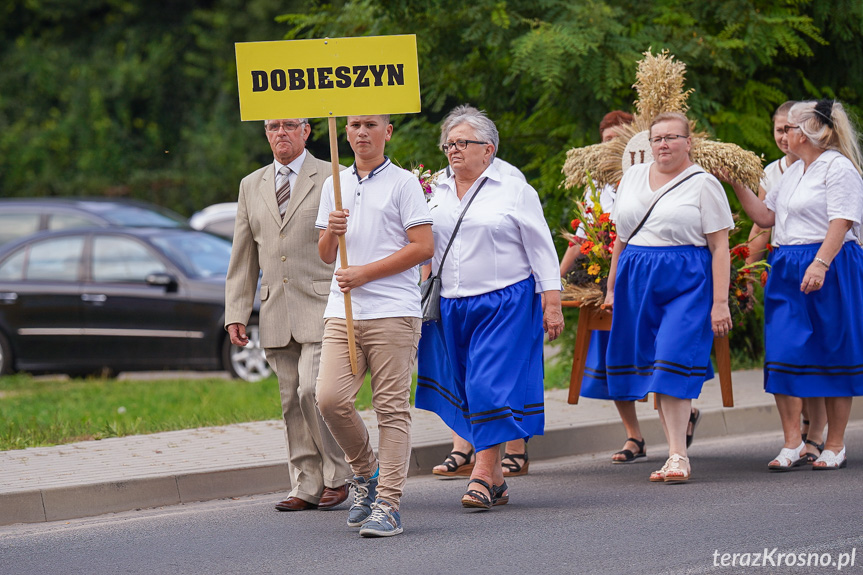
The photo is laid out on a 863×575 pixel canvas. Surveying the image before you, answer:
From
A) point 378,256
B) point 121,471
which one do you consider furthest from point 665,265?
point 121,471

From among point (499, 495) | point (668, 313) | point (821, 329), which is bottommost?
point (499, 495)

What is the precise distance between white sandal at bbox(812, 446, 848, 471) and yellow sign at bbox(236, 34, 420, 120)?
3345mm

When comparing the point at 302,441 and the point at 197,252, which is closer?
the point at 302,441

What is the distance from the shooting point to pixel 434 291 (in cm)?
643

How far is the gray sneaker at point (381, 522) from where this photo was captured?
5.73 m

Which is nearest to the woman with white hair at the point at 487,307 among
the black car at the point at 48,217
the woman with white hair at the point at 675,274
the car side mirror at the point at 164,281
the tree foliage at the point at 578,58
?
the woman with white hair at the point at 675,274

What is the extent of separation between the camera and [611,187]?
8180 millimetres

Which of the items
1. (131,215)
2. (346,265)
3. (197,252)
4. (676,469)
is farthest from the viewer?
(131,215)

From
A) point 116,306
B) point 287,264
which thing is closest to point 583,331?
point 287,264

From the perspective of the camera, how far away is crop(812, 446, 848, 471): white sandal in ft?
23.9

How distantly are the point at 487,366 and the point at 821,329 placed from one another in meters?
2.33

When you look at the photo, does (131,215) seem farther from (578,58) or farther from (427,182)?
(427,182)

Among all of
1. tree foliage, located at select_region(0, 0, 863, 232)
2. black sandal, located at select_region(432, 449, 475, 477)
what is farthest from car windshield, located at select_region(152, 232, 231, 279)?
black sandal, located at select_region(432, 449, 475, 477)
